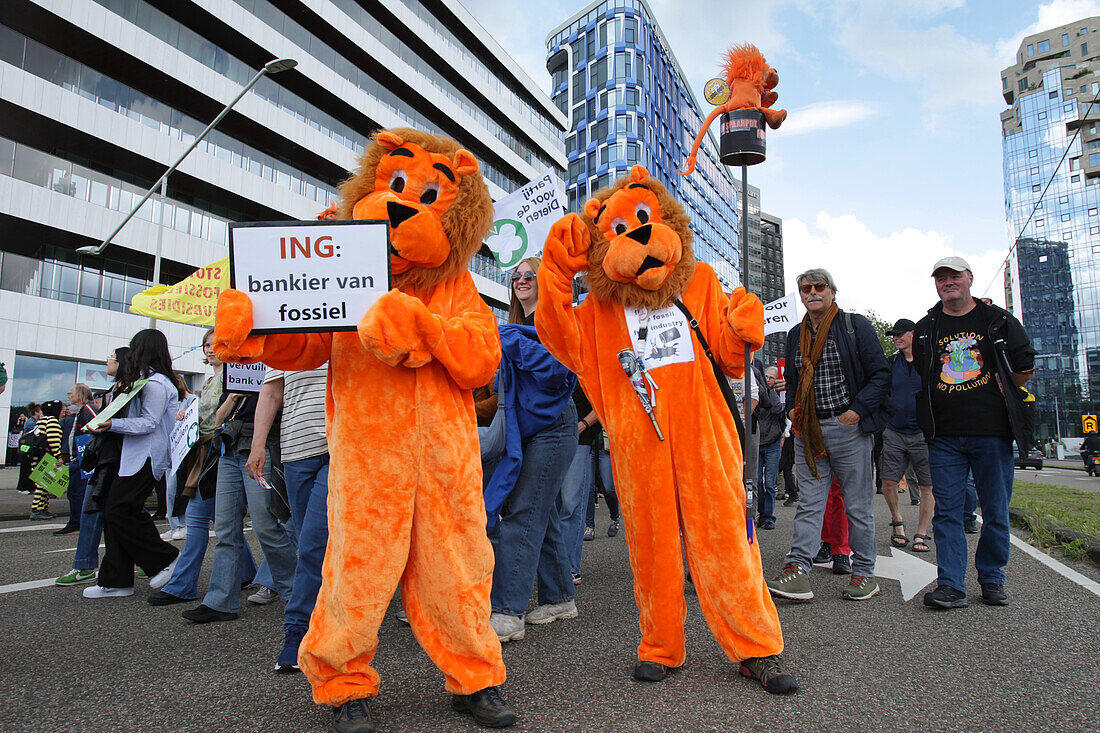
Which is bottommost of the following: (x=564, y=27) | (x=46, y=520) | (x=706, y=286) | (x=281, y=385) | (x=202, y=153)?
(x=46, y=520)

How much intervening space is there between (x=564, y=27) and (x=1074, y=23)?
253ft

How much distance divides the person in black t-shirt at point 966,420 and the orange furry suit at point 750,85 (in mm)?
1523

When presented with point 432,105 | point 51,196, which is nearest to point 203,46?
point 51,196

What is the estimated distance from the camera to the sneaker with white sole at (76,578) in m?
4.80

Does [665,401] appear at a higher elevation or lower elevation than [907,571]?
higher

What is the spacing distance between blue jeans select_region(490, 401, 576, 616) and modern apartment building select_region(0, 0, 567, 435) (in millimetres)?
16461

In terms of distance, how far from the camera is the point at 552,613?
12.2 ft

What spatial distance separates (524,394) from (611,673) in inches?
55.4

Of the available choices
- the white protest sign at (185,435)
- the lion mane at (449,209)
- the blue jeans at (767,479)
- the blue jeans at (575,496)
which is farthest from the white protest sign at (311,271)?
the blue jeans at (767,479)

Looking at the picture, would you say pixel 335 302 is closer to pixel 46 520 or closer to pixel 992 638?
pixel 992 638

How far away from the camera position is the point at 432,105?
34250mm

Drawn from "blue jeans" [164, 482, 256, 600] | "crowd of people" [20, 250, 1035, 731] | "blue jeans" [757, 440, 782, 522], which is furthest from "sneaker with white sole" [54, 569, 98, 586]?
"blue jeans" [757, 440, 782, 522]

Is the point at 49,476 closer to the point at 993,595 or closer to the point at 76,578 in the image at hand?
the point at 76,578

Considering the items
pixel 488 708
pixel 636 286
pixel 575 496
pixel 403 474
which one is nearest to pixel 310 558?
pixel 403 474
